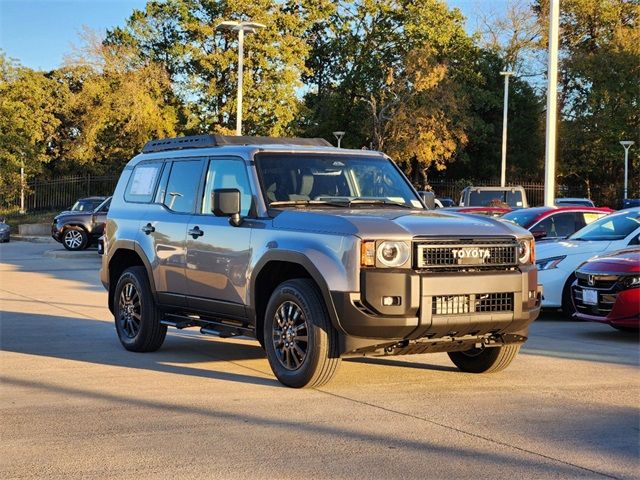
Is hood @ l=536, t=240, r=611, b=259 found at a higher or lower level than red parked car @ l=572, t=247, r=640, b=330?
higher

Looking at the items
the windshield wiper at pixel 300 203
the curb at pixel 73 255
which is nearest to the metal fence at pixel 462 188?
the curb at pixel 73 255

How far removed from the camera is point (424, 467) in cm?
523

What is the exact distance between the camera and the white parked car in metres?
12.4

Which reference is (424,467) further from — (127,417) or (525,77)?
(525,77)

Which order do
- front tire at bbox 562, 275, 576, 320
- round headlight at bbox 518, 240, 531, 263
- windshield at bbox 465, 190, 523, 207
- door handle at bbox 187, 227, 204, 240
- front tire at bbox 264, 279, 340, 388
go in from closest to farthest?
front tire at bbox 264, 279, 340, 388 → round headlight at bbox 518, 240, 531, 263 → door handle at bbox 187, 227, 204, 240 → front tire at bbox 562, 275, 576, 320 → windshield at bbox 465, 190, 523, 207

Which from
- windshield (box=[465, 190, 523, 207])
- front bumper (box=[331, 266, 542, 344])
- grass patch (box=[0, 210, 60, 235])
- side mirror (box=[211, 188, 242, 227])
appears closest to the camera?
front bumper (box=[331, 266, 542, 344])

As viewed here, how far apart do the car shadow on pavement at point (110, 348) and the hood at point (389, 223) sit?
4.71ft

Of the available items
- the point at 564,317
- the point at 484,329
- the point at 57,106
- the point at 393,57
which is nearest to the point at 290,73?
the point at 393,57

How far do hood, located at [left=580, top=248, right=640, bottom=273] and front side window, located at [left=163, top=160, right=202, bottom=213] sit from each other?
484cm

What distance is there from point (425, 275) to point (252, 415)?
1.69 metres

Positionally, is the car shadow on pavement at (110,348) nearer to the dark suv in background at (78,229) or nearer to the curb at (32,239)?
the dark suv in background at (78,229)

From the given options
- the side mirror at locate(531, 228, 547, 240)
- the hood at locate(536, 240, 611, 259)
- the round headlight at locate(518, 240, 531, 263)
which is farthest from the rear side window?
the side mirror at locate(531, 228, 547, 240)

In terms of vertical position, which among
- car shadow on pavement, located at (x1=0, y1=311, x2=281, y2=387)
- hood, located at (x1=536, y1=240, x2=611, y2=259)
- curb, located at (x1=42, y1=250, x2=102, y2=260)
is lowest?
car shadow on pavement, located at (x1=0, y1=311, x2=281, y2=387)

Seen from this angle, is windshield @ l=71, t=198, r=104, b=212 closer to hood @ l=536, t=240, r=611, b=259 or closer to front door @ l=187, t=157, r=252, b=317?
hood @ l=536, t=240, r=611, b=259
